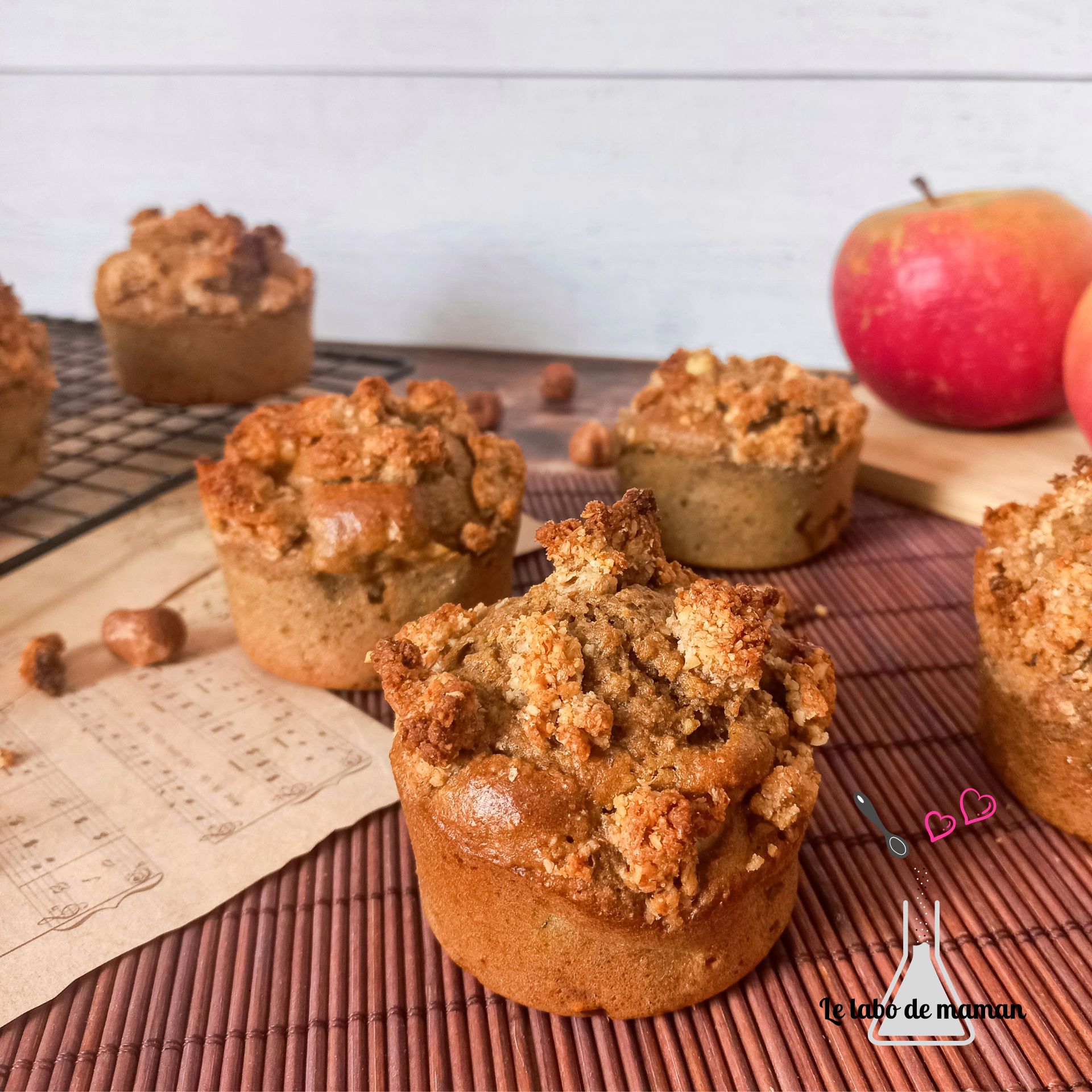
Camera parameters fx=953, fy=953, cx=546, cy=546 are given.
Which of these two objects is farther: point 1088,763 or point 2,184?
point 2,184

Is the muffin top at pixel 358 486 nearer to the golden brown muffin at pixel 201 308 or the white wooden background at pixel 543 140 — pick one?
the golden brown muffin at pixel 201 308

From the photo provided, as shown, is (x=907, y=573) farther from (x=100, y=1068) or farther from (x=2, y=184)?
(x=2, y=184)

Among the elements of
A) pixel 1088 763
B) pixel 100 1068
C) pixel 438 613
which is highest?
pixel 438 613

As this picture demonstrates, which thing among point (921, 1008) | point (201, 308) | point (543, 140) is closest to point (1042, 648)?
point (921, 1008)

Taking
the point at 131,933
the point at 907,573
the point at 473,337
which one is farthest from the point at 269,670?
the point at 473,337

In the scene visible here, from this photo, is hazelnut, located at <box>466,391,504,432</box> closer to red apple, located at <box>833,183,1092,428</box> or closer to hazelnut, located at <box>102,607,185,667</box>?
red apple, located at <box>833,183,1092,428</box>

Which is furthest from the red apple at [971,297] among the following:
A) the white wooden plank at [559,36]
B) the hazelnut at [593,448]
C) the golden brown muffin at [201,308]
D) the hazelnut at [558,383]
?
the golden brown muffin at [201,308]
